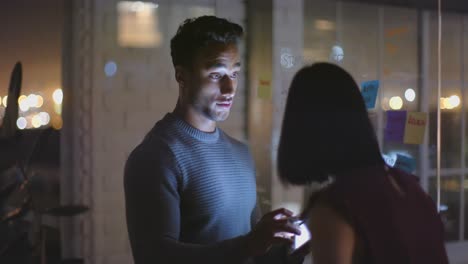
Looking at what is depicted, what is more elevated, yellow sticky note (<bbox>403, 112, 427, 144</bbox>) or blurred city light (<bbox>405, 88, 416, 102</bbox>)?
blurred city light (<bbox>405, 88, 416, 102</bbox>)

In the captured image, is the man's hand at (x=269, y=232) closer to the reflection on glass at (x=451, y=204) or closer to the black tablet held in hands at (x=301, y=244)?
the black tablet held in hands at (x=301, y=244)

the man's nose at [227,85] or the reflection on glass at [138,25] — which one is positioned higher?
the reflection on glass at [138,25]

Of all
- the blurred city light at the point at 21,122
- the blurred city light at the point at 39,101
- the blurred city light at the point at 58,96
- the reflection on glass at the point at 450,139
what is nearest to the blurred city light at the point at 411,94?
the reflection on glass at the point at 450,139

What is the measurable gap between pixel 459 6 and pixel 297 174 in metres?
3.13

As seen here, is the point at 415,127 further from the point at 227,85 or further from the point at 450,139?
the point at 450,139

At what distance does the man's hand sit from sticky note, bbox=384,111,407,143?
145 centimetres

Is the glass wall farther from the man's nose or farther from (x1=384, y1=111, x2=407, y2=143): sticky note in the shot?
the man's nose

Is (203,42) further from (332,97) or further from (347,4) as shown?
(347,4)

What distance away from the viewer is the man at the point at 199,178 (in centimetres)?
121

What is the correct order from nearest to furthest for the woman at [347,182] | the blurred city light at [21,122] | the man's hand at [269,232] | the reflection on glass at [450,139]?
1. the woman at [347,182]
2. the man's hand at [269,232]
3. the blurred city light at [21,122]
4. the reflection on glass at [450,139]

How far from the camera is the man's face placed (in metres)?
1.40

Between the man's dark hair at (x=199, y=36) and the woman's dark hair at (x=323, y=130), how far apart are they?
13.6 inches

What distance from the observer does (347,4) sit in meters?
3.40

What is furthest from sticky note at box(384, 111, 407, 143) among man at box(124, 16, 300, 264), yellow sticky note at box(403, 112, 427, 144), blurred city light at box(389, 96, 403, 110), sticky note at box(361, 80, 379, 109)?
man at box(124, 16, 300, 264)
